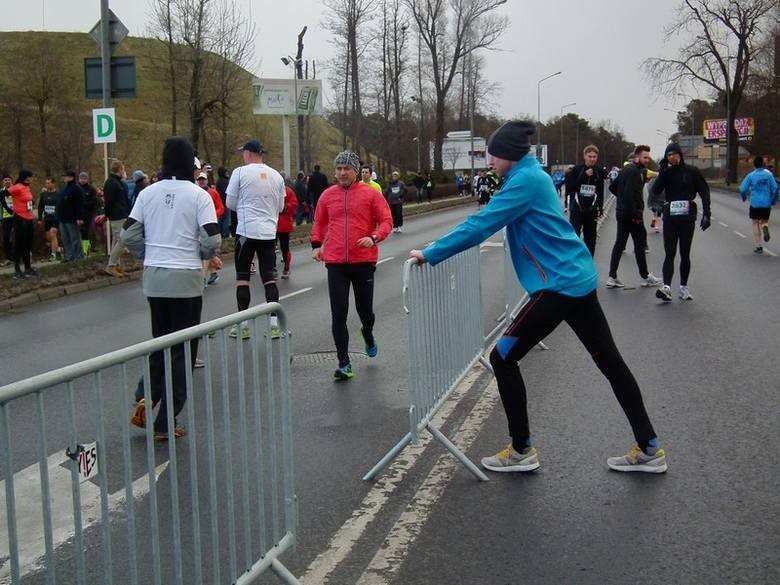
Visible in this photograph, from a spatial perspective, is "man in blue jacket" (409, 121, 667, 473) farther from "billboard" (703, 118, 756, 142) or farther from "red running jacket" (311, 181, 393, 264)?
"billboard" (703, 118, 756, 142)

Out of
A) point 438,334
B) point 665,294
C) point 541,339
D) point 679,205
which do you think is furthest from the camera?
point 665,294

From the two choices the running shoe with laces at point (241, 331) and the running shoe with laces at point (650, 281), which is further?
the running shoe with laces at point (650, 281)

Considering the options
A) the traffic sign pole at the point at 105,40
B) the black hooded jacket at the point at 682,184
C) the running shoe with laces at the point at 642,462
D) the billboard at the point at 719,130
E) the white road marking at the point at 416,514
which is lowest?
the white road marking at the point at 416,514

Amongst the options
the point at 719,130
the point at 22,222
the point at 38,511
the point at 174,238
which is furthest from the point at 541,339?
the point at 719,130

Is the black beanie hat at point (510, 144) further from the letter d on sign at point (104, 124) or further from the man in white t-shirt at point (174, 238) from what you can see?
the letter d on sign at point (104, 124)

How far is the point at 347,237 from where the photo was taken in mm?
7723

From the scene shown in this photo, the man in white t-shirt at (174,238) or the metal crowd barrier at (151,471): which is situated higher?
the man in white t-shirt at (174,238)

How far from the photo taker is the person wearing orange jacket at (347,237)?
304 inches

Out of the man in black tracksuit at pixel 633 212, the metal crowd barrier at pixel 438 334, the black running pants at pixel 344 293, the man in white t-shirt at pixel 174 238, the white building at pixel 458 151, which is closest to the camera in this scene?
the metal crowd barrier at pixel 438 334

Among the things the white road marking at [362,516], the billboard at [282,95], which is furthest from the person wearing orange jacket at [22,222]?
the billboard at [282,95]

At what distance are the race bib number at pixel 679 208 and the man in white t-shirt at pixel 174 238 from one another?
22.5 feet

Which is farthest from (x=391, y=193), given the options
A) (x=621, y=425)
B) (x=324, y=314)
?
(x=621, y=425)

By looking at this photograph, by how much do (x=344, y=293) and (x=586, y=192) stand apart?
695cm

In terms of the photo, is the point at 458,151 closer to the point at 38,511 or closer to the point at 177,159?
the point at 177,159
